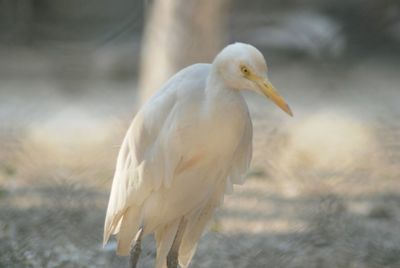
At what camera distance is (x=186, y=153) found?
59.5 inches

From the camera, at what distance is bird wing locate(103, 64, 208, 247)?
1.52m

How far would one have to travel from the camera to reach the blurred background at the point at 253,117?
2.23 metres

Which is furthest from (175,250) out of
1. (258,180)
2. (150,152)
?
(258,180)

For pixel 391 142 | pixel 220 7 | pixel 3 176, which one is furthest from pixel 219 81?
pixel 391 142

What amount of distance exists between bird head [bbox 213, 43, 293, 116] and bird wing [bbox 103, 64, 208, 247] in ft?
0.29

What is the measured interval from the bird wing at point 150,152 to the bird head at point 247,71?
0.09 meters

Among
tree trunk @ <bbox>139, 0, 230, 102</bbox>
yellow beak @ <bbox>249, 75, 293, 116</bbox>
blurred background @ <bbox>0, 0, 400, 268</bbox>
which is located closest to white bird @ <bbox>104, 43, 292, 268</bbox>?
yellow beak @ <bbox>249, 75, 293, 116</bbox>

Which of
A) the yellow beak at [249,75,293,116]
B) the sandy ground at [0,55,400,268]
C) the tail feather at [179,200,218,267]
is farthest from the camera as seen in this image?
the sandy ground at [0,55,400,268]

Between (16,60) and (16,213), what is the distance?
1.86 m

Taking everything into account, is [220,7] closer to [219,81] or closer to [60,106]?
[219,81]

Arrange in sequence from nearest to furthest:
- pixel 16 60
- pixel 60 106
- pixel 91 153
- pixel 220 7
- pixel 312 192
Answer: pixel 220 7 < pixel 312 192 < pixel 91 153 < pixel 60 106 < pixel 16 60

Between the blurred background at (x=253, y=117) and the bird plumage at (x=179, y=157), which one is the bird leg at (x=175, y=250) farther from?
the blurred background at (x=253, y=117)

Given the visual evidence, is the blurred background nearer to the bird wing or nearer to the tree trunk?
the tree trunk

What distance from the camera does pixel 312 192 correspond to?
257cm
